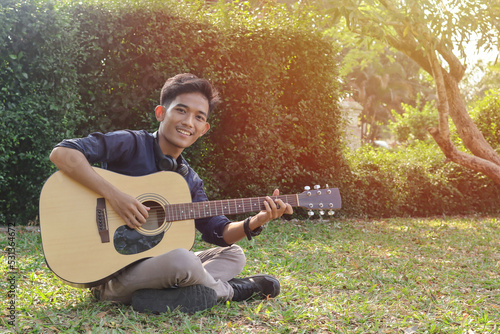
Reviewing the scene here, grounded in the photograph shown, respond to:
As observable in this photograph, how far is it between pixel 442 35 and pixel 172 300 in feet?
21.2

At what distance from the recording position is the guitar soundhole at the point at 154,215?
326cm

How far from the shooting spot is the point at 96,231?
3.09m

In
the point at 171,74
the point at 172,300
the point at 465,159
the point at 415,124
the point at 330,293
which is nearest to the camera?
the point at 172,300

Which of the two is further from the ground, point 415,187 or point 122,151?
point 122,151

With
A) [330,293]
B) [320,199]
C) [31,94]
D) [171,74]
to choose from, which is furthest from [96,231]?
[171,74]

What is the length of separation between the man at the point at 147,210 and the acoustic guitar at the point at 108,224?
0.26 ft

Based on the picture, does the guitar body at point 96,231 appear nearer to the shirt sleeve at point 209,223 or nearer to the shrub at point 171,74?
the shirt sleeve at point 209,223

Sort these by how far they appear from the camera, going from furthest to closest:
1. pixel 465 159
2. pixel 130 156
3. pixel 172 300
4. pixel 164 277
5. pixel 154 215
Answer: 1. pixel 465 159
2. pixel 130 156
3. pixel 154 215
4. pixel 172 300
5. pixel 164 277

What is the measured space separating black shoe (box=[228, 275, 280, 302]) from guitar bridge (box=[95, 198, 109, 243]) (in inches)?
40.4

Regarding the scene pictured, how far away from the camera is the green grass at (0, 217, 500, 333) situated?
3.02 m

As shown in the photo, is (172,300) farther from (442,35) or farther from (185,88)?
(442,35)

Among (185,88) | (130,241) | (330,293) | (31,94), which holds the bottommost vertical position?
(330,293)

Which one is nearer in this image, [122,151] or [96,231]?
[96,231]

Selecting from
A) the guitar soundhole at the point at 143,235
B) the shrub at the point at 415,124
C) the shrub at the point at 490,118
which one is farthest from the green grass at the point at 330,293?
the shrub at the point at 415,124
